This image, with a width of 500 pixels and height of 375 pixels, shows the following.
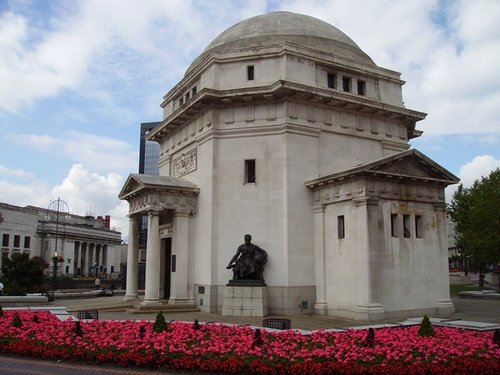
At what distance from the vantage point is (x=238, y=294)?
83.6 feet

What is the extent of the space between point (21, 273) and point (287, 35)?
21.9 metres

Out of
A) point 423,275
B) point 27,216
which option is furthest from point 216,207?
point 27,216

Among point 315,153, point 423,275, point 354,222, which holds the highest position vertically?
point 315,153

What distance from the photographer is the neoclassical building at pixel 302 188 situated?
24.7 metres

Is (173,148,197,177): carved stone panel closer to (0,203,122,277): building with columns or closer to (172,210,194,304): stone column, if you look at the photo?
(172,210,194,304): stone column

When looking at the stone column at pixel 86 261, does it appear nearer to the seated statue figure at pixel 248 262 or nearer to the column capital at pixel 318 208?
the seated statue figure at pixel 248 262

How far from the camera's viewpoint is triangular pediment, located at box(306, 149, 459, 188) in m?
24.0

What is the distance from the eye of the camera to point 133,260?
3397 cm

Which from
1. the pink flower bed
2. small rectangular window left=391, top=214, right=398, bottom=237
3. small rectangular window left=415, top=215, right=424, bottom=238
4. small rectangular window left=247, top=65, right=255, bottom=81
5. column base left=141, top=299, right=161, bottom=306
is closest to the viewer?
the pink flower bed

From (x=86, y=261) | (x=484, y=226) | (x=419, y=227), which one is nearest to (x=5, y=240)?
(x=86, y=261)

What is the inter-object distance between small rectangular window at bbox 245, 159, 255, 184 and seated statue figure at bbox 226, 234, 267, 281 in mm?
3429

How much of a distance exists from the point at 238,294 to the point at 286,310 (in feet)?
8.86

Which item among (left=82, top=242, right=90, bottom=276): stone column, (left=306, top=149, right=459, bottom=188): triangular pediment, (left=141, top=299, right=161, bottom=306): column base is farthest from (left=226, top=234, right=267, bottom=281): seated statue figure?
(left=82, top=242, right=90, bottom=276): stone column

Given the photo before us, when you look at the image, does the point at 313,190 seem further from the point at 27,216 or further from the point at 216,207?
the point at 27,216
